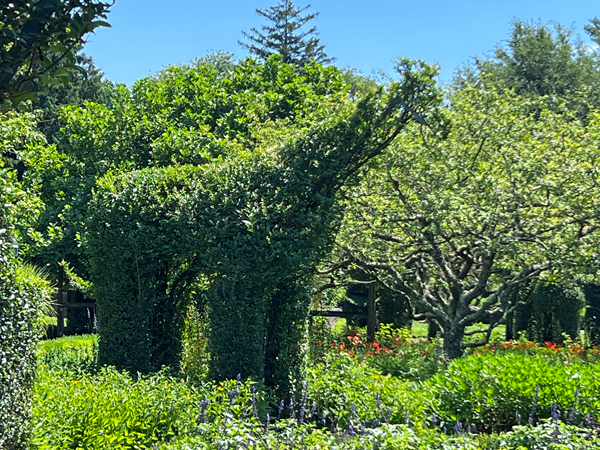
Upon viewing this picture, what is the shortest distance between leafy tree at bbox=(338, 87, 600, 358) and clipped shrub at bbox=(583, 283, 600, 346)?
561 centimetres

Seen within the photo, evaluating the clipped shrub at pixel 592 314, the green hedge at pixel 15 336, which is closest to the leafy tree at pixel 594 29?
the clipped shrub at pixel 592 314

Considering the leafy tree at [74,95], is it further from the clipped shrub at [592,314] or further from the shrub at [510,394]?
the shrub at [510,394]

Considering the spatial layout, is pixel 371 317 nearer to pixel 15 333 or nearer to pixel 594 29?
pixel 15 333

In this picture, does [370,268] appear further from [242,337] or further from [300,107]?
[242,337]

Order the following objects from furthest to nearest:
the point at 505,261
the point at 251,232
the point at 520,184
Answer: the point at 505,261 < the point at 520,184 < the point at 251,232

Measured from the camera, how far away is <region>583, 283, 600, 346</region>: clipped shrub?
51.3 feet

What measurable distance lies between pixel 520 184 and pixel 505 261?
1670 mm

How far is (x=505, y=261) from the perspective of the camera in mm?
11359

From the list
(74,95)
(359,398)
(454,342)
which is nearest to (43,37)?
(359,398)

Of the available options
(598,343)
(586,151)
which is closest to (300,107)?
(586,151)

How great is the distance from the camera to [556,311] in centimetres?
1537

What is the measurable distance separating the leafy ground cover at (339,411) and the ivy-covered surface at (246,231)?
679mm

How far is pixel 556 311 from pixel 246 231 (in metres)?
10.6

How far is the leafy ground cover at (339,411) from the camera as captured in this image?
5.36 metres
